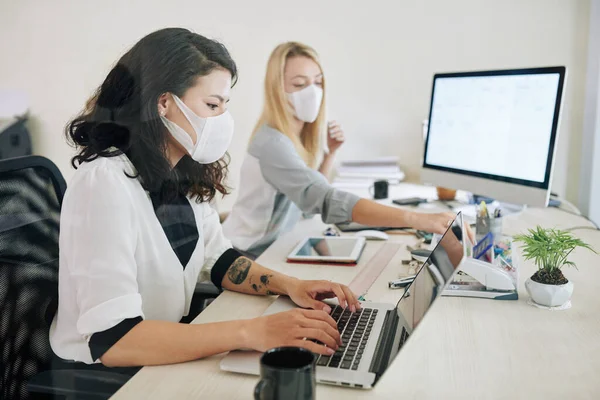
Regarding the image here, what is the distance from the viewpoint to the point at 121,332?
846 millimetres

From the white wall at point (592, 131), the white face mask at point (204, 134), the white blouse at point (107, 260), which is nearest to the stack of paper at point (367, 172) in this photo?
the white wall at point (592, 131)

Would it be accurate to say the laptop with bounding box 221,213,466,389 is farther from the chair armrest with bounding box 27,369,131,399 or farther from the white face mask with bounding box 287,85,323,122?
Answer: the white face mask with bounding box 287,85,323,122

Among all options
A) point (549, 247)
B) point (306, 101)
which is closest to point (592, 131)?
point (306, 101)

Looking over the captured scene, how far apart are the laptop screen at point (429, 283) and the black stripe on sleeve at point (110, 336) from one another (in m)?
0.37

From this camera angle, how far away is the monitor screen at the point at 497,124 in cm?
151

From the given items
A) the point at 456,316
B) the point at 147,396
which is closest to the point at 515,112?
the point at 456,316

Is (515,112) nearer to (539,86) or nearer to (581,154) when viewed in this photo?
(539,86)

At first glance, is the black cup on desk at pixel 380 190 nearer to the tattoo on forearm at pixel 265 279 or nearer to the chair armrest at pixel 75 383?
the tattoo on forearm at pixel 265 279

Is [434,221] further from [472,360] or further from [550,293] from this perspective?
[472,360]

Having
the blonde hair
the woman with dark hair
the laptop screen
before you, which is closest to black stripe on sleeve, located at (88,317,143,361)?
the woman with dark hair

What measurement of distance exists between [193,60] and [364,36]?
5.13 ft

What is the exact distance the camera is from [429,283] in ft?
2.67

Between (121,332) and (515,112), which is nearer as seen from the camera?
(121,332)

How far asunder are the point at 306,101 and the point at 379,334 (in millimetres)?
1085
